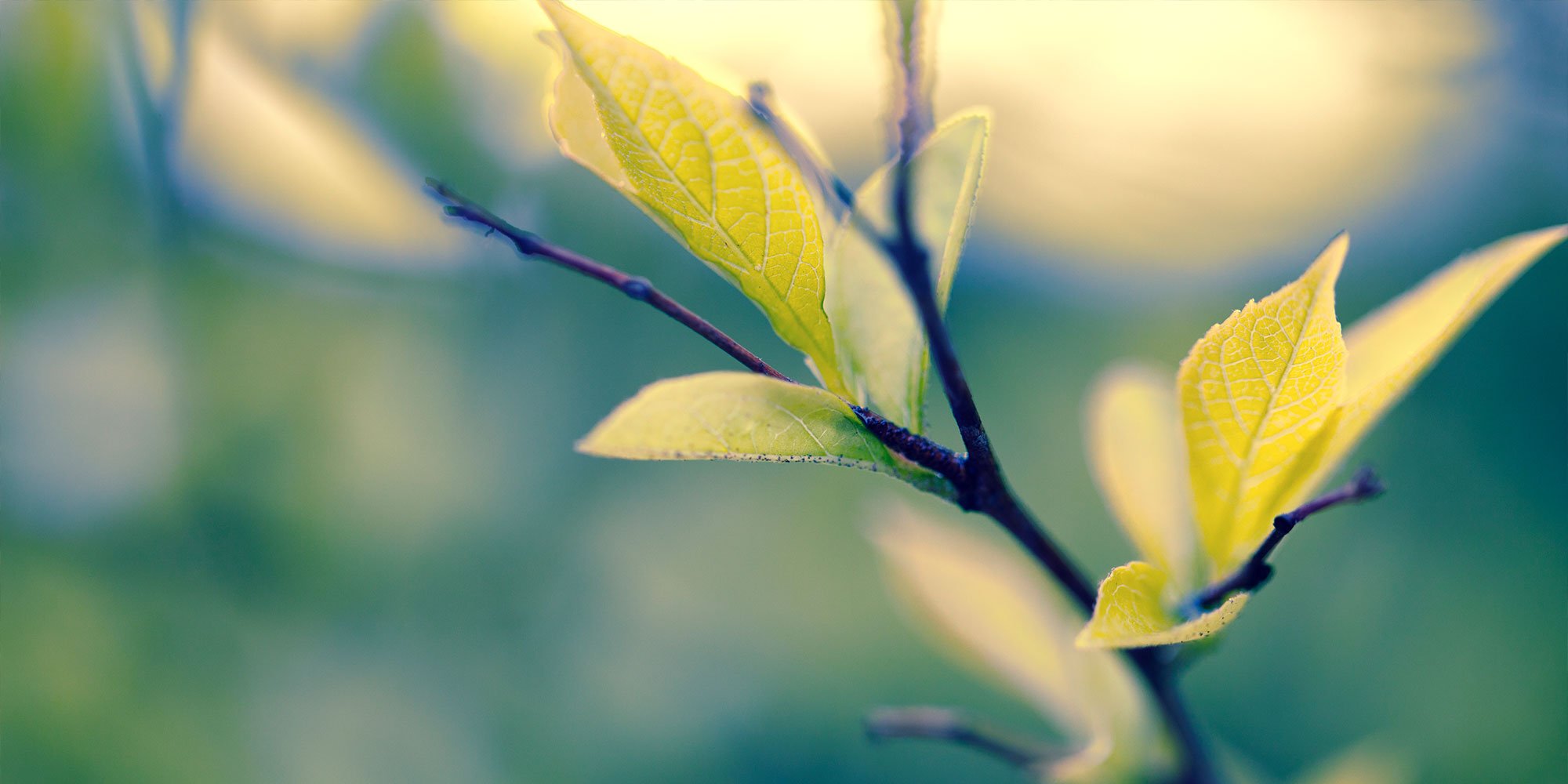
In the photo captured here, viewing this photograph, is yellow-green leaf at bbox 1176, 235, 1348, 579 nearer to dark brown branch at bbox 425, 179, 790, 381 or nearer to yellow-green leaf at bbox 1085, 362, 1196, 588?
yellow-green leaf at bbox 1085, 362, 1196, 588

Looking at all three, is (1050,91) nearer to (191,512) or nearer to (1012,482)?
(1012,482)

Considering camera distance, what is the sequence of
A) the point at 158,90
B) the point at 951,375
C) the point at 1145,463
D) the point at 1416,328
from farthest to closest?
the point at 158,90
the point at 1145,463
the point at 1416,328
the point at 951,375

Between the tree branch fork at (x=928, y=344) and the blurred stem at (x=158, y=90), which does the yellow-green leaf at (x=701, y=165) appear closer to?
the tree branch fork at (x=928, y=344)

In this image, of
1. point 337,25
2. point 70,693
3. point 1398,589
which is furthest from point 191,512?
point 1398,589

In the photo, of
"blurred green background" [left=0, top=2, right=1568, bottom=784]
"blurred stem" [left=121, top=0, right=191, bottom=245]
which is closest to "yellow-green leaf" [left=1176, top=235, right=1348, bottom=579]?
"blurred green background" [left=0, top=2, right=1568, bottom=784]

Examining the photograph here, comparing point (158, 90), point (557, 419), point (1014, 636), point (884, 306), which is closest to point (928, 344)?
point (884, 306)

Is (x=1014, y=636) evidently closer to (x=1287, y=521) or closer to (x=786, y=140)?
(x=1287, y=521)
